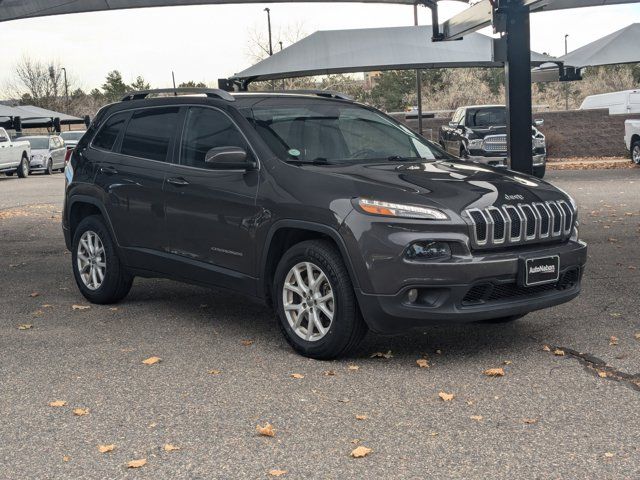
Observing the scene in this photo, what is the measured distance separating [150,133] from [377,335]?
2.55 metres

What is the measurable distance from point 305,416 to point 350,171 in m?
1.89

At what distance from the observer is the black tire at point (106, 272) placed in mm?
7598

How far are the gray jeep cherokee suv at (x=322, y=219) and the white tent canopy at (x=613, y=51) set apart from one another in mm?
15556

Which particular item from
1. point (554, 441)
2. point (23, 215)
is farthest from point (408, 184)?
point (23, 215)

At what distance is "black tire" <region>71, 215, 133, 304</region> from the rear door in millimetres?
185

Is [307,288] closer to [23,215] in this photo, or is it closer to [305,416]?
[305,416]

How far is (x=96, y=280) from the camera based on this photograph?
7801 mm

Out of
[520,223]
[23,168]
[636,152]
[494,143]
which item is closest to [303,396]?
[520,223]

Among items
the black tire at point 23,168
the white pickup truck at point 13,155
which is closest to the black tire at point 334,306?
the white pickup truck at point 13,155

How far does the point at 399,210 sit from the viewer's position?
17.7 feet

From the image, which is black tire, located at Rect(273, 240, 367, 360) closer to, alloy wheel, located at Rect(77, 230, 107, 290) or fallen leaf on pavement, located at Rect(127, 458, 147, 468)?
fallen leaf on pavement, located at Rect(127, 458, 147, 468)

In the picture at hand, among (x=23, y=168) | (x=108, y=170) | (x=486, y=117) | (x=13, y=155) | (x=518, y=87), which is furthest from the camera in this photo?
(x=23, y=168)

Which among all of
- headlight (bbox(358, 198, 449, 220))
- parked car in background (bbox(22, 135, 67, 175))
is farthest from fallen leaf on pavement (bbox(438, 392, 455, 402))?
parked car in background (bbox(22, 135, 67, 175))

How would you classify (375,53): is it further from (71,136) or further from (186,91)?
(71,136)
